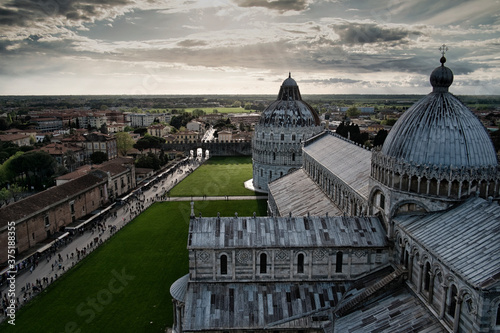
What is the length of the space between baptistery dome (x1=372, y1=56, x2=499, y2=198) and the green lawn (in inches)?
1904

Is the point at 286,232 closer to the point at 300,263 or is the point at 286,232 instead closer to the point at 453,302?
the point at 300,263

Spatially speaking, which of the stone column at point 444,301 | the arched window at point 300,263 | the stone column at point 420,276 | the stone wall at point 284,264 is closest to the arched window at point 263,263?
the stone wall at point 284,264

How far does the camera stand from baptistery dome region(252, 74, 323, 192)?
248 ft

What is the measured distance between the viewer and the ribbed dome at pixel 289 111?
253 ft

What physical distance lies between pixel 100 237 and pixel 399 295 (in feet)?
120

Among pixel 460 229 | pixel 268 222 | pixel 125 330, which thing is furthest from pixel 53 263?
pixel 460 229

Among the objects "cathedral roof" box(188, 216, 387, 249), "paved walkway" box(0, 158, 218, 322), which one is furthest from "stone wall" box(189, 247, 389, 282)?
"paved walkway" box(0, 158, 218, 322)

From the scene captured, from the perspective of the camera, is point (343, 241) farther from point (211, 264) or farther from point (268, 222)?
point (211, 264)

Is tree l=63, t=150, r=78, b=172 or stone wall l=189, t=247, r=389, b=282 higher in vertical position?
stone wall l=189, t=247, r=389, b=282

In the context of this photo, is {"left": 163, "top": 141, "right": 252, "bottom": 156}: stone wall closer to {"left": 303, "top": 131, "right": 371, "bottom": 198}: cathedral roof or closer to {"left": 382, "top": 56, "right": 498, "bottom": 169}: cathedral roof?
{"left": 303, "top": 131, "right": 371, "bottom": 198}: cathedral roof

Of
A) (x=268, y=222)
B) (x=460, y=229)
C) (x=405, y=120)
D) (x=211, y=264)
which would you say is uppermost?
(x=405, y=120)

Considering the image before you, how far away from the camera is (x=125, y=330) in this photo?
89.4 ft

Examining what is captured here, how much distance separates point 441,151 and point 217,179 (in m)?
64.0

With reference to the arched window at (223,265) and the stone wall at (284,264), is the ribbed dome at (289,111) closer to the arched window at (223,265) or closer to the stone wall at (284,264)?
the stone wall at (284,264)
